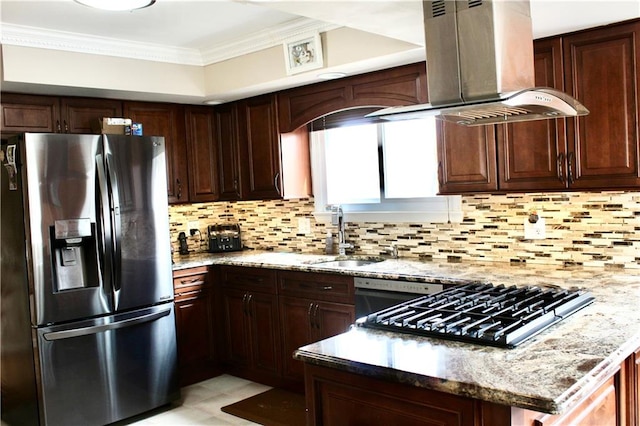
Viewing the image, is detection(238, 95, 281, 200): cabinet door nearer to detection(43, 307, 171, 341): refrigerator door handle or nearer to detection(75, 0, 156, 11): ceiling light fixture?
detection(43, 307, 171, 341): refrigerator door handle

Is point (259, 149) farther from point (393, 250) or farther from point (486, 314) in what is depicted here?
point (486, 314)

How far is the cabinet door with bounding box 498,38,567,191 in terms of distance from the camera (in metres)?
3.00

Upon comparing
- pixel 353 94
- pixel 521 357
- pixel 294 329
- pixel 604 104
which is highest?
pixel 353 94

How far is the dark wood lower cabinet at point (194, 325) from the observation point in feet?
14.1

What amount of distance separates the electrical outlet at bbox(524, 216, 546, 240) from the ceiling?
105 centimetres

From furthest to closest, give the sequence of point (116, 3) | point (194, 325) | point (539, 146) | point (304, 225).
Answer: point (304, 225) < point (194, 325) < point (539, 146) < point (116, 3)

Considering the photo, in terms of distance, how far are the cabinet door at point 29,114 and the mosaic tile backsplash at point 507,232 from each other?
1289 mm

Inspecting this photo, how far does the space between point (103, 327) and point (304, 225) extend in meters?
1.76

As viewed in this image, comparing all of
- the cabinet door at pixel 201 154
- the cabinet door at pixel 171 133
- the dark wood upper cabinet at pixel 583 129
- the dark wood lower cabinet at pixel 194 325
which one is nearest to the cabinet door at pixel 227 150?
the cabinet door at pixel 201 154

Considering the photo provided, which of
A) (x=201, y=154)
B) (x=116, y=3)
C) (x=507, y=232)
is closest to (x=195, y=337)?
(x=201, y=154)

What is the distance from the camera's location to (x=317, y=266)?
3.83 m

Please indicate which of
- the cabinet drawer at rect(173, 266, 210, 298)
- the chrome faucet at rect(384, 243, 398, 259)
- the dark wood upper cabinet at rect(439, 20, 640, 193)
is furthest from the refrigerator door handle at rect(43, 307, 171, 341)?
the dark wood upper cabinet at rect(439, 20, 640, 193)

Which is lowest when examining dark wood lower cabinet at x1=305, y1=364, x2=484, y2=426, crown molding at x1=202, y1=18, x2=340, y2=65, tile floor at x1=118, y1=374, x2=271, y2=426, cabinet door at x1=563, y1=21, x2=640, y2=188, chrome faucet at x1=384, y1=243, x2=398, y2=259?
tile floor at x1=118, y1=374, x2=271, y2=426

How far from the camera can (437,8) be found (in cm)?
212
